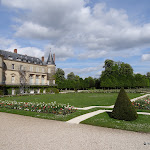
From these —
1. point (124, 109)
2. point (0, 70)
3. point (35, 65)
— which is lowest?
point (124, 109)

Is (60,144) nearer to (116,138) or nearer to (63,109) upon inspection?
(116,138)

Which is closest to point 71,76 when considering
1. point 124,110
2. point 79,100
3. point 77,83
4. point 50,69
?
point 77,83

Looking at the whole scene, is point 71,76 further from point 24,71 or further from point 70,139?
point 70,139

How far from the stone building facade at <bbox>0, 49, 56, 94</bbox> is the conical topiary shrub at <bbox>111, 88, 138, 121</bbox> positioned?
28284mm

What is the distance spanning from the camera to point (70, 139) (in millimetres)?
5332

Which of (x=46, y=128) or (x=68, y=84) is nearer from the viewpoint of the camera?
(x=46, y=128)

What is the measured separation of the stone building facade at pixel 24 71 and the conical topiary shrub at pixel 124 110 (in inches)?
1114

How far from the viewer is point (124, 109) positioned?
26.1ft

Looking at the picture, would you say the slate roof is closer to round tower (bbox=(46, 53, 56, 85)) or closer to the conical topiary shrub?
round tower (bbox=(46, 53, 56, 85))

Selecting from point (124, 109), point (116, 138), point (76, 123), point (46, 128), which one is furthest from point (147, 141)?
point (46, 128)

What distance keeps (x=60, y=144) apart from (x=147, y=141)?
3.11m

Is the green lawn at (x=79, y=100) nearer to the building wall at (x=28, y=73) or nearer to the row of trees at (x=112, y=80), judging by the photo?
the building wall at (x=28, y=73)

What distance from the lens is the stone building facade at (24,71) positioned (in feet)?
112

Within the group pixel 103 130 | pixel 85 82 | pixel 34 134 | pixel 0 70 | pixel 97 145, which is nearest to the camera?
pixel 97 145
